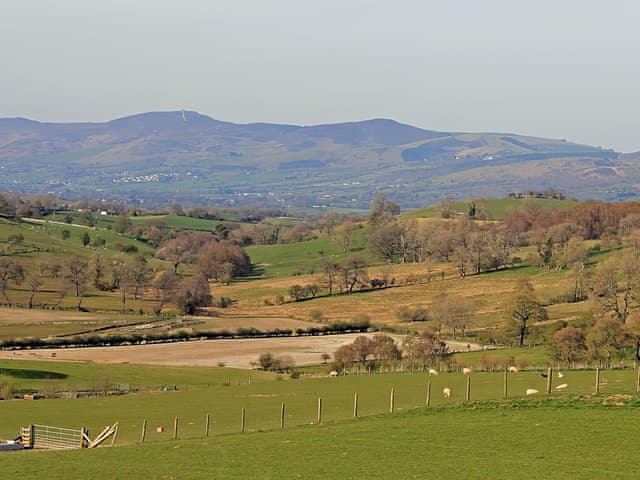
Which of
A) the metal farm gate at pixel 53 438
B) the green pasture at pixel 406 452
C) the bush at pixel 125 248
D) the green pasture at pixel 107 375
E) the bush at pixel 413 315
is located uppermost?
the green pasture at pixel 406 452

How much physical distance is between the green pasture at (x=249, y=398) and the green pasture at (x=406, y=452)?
3.95 meters

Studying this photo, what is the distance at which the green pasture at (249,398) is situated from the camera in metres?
38.6

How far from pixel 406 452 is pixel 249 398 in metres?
22.2

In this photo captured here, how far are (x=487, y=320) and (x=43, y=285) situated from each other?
63526 millimetres

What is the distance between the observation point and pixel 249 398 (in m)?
48.1

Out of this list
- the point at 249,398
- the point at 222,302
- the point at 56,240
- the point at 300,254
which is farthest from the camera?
the point at 300,254

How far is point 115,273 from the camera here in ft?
446

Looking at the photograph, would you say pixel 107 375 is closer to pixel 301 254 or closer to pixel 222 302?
pixel 222 302

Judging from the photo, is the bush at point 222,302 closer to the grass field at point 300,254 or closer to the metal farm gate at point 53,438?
the grass field at point 300,254

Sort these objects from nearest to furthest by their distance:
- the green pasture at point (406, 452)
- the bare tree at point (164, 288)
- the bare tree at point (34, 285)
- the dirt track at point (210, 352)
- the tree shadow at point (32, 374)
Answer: the green pasture at point (406, 452) → the tree shadow at point (32, 374) → the dirt track at point (210, 352) → the bare tree at point (164, 288) → the bare tree at point (34, 285)

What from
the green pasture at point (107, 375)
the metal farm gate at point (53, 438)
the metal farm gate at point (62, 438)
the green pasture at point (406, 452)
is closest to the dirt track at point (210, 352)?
the green pasture at point (107, 375)

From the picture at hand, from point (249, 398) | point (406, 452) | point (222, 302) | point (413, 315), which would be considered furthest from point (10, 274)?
point (406, 452)

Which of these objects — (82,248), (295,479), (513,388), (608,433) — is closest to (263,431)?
(295,479)

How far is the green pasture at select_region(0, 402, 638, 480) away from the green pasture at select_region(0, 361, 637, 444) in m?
3.95
